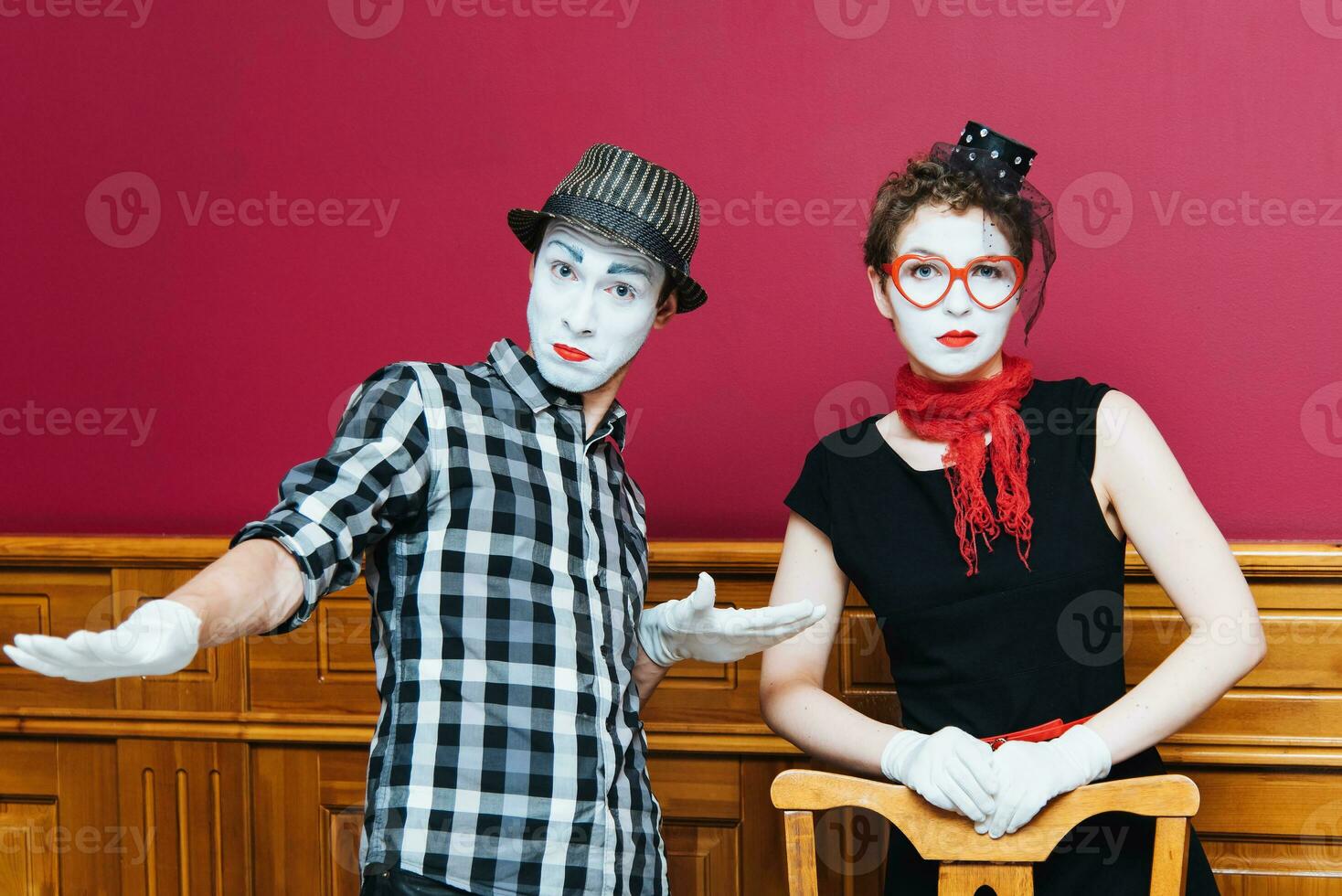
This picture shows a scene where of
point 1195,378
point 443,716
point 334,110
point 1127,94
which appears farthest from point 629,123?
point 443,716

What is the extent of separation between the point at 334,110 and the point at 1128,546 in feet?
5.50

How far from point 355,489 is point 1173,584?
0.93 m

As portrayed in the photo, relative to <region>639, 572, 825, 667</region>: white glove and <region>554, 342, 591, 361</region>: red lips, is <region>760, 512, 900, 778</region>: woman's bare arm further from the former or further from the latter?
<region>554, 342, 591, 361</region>: red lips

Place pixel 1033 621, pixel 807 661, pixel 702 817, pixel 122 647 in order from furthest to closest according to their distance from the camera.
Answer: pixel 702 817 < pixel 807 661 < pixel 1033 621 < pixel 122 647

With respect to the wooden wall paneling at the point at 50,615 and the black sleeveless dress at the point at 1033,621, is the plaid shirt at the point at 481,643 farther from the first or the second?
the wooden wall paneling at the point at 50,615

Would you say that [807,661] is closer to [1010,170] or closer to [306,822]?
[1010,170]

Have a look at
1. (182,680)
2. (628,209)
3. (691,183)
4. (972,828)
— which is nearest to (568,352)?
(628,209)

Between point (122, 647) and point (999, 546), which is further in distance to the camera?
point (999, 546)

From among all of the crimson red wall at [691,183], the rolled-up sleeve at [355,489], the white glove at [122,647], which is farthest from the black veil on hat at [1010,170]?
the white glove at [122,647]

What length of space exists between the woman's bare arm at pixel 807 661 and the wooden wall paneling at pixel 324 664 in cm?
85

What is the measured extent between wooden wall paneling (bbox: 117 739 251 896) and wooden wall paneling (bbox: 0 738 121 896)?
4 centimetres

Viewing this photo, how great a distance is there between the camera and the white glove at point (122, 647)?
819 millimetres

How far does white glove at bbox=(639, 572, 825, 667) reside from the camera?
50.3 inches

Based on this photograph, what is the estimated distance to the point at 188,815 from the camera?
204 centimetres
